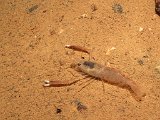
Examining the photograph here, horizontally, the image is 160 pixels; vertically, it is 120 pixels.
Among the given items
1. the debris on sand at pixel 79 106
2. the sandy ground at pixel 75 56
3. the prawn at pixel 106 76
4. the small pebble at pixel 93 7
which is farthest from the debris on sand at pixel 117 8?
the debris on sand at pixel 79 106

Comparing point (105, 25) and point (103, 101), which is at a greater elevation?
point (105, 25)

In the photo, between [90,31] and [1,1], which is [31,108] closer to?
[90,31]

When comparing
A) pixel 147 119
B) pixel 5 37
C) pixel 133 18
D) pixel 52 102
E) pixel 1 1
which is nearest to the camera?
pixel 147 119

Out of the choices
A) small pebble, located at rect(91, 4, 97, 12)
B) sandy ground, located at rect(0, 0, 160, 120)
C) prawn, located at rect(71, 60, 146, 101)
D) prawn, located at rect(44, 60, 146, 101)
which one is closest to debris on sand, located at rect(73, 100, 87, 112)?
sandy ground, located at rect(0, 0, 160, 120)

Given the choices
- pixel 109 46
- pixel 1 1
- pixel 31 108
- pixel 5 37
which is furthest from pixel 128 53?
pixel 1 1

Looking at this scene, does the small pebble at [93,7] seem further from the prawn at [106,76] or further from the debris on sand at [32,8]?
the debris on sand at [32,8]

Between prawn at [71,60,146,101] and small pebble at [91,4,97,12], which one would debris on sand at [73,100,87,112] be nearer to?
prawn at [71,60,146,101]

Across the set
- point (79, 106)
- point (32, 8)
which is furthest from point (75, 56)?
point (32, 8)
